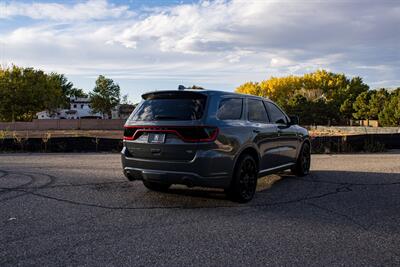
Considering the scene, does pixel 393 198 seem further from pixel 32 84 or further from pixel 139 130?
pixel 32 84

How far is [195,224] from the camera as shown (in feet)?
16.5

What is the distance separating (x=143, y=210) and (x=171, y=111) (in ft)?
5.05

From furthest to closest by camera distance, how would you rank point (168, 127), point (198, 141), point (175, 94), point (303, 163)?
point (303, 163) < point (175, 94) < point (168, 127) < point (198, 141)

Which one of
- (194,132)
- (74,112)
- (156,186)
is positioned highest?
(74,112)

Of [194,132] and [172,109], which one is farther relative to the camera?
[172,109]

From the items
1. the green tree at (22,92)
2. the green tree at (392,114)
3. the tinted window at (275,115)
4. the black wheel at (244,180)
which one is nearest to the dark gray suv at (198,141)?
the black wheel at (244,180)

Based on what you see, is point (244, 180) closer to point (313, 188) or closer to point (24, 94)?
point (313, 188)

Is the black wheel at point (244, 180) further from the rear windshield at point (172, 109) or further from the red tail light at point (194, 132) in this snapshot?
the rear windshield at point (172, 109)

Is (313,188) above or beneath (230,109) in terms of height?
beneath

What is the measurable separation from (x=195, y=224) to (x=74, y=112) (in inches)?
3771

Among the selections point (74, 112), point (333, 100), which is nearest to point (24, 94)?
point (74, 112)

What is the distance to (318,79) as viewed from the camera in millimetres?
92312

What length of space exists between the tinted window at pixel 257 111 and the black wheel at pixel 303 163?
1.91m

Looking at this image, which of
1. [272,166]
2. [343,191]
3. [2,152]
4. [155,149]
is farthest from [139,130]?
[2,152]
